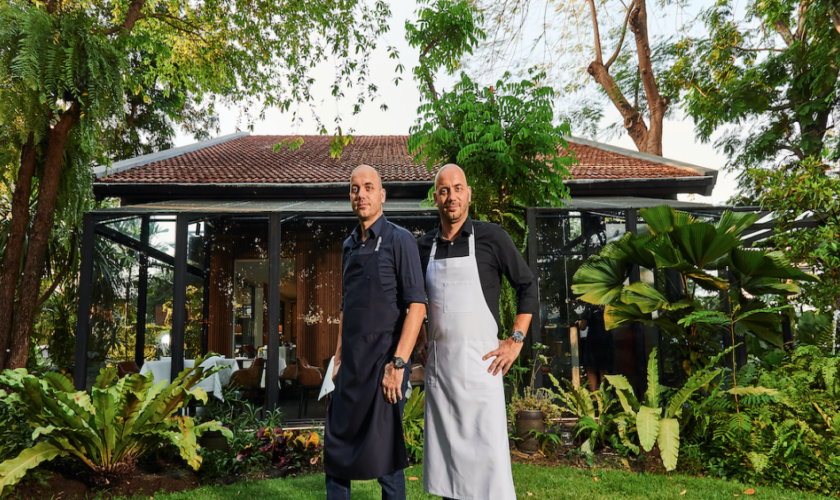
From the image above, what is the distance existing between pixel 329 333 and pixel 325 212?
468cm

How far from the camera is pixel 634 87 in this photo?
679 inches

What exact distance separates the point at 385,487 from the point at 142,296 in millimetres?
7133

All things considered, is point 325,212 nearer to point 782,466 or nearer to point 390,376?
point 390,376

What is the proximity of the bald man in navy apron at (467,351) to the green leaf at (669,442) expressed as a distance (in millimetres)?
2646

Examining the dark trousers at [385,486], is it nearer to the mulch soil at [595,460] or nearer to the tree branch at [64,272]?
the mulch soil at [595,460]

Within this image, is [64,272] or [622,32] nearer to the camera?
[64,272]

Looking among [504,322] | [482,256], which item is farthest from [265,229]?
[482,256]

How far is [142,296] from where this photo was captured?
8.16 metres

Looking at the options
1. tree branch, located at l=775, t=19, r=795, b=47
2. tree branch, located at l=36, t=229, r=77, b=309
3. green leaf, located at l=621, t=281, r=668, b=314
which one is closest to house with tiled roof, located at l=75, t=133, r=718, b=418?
tree branch, located at l=36, t=229, r=77, b=309

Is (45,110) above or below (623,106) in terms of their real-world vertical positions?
below

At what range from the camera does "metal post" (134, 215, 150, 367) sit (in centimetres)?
802

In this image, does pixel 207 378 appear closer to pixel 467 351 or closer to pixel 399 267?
pixel 399 267

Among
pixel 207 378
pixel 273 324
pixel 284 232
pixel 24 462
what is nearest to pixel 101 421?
pixel 24 462

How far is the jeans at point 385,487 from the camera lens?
2334 millimetres
